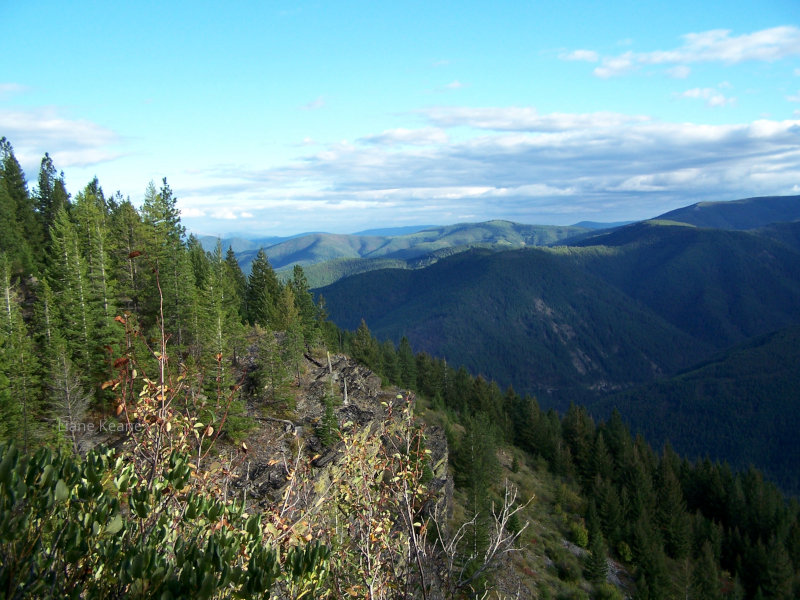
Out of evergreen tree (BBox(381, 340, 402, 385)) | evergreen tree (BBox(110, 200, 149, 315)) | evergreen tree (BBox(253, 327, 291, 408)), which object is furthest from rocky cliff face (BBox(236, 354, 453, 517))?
evergreen tree (BBox(381, 340, 402, 385))

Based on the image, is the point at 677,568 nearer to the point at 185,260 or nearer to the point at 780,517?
the point at 780,517

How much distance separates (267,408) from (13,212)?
39.3 metres

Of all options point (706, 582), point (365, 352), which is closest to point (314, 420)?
point (365, 352)

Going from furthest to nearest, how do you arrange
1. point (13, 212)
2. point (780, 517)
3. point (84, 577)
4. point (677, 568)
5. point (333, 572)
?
point (780, 517) → point (677, 568) → point (13, 212) → point (333, 572) → point (84, 577)

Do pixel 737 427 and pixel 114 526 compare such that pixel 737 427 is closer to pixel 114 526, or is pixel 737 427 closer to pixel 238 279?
pixel 238 279

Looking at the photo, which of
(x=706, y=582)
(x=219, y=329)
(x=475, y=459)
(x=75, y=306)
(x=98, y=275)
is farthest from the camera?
(x=706, y=582)

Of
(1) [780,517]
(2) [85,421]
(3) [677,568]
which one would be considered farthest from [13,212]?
(1) [780,517]

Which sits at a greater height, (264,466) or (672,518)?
(264,466)

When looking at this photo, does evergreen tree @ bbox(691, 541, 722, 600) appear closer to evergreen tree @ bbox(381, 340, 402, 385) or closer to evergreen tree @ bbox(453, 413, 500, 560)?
evergreen tree @ bbox(453, 413, 500, 560)

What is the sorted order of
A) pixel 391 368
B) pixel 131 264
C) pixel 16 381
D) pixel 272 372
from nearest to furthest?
pixel 16 381, pixel 272 372, pixel 131 264, pixel 391 368

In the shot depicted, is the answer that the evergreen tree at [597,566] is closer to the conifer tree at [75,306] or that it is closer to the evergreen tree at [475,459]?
the evergreen tree at [475,459]

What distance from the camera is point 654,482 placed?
68.0m

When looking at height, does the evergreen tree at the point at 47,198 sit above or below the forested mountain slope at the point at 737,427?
above

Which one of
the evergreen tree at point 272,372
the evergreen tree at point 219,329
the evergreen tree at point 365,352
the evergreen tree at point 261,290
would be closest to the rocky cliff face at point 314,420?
the evergreen tree at point 272,372
